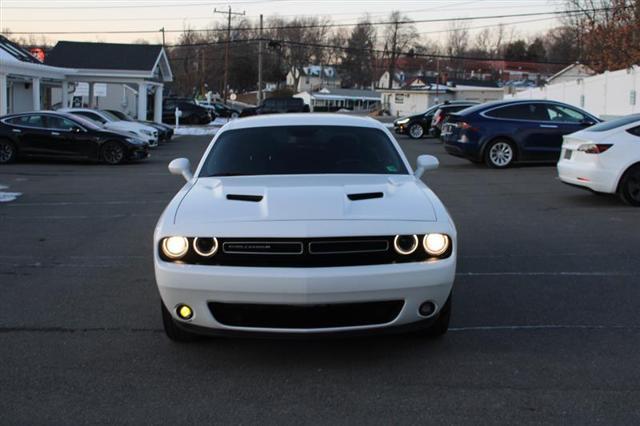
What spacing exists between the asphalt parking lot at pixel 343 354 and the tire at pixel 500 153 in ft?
28.9

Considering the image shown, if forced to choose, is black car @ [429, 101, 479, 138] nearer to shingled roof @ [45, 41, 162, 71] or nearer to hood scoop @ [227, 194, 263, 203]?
shingled roof @ [45, 41, 162, 71]

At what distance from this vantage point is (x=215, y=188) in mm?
5203

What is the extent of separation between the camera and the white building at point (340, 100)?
329ft

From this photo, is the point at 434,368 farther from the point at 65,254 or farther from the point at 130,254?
the point at 65,254

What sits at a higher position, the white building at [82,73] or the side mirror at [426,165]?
the white building at [82,73]

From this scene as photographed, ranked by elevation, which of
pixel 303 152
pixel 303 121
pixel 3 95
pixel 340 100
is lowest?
pixel 303 152

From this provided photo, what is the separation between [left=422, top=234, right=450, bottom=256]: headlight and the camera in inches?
175

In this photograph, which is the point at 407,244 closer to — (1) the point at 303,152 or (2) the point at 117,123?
(1) the point at 303,152

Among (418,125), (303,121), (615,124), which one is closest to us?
(303,121)

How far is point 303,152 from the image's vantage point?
5.98 m

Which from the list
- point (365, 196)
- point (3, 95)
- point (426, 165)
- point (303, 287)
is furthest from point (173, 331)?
point (3, 95)

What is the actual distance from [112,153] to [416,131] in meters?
16.8

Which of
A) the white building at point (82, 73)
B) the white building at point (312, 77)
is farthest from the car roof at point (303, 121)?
the white building at point (312, 77)

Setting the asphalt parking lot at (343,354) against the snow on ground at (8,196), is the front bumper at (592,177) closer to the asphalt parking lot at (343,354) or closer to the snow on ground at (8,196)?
the asphalt parking lot at (343,354)
